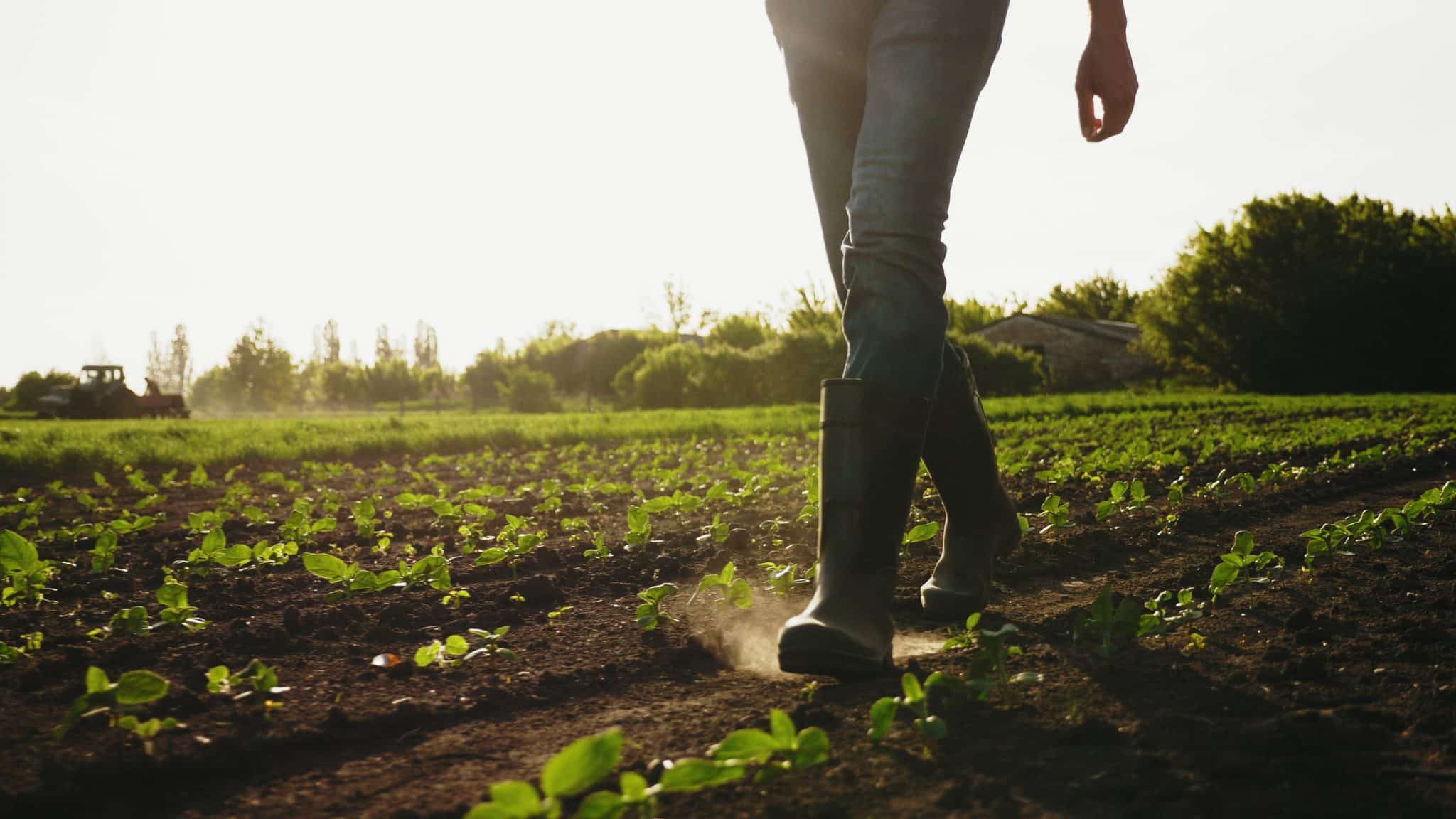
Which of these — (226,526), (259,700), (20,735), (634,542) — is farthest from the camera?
(226,526)

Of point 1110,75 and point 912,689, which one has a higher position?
point 1110,75

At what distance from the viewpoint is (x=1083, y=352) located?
4291cm

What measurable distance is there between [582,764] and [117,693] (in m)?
0.85

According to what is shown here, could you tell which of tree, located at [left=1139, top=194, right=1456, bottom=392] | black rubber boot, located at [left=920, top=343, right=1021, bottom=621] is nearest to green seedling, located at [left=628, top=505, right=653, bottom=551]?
black rubber boot, located at [left=920, top=343, right=1021, bottom=621]

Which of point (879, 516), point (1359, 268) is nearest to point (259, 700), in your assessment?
point (879, 516)

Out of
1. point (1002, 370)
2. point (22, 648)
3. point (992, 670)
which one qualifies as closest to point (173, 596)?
point (22, 648)

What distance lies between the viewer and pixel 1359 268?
29.5 m

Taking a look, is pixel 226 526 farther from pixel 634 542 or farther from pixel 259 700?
pixel 259 700

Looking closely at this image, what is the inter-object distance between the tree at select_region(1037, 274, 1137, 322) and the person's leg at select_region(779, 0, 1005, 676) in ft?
217

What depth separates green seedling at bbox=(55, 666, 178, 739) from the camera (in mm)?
1303

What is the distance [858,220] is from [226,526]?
11.9 ft

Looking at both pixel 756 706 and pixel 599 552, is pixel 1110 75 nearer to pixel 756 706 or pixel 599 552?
pixel 756 706

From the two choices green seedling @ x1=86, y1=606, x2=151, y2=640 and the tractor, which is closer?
green seedling @ x1=86, y1=606, x2=151, y2=640

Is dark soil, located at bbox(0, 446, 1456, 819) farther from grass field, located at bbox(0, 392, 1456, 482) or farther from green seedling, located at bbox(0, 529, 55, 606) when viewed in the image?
grass field, located at bbox(0, 392, 1456, 482)
